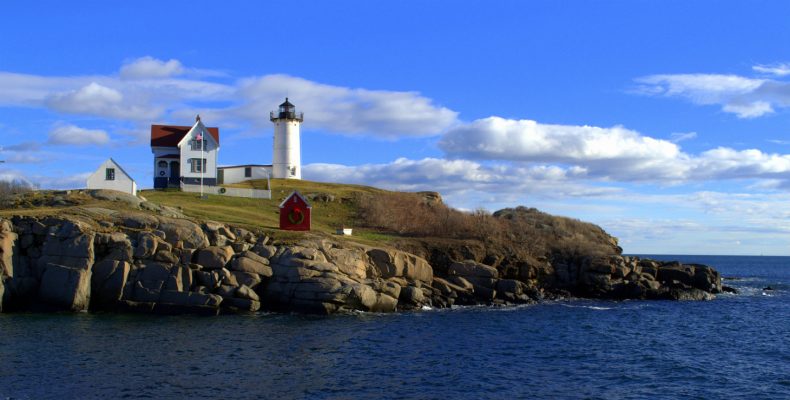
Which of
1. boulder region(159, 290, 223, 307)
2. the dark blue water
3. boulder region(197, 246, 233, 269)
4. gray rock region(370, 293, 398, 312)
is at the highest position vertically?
boulder region(197, 246, 233, 269)

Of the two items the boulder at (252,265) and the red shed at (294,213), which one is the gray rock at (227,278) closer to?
the boulder at (252,265)

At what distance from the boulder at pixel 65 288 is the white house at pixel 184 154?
30910 millimetres

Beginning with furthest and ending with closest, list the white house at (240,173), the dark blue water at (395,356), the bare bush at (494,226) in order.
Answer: the white house at (240,173)
the bare bush at (494,226)
the dark blue water at (395,356)

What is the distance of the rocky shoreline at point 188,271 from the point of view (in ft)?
123

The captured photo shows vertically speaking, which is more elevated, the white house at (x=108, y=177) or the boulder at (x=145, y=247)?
the white house at (x=108, y=177)

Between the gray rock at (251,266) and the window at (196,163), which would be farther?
the window at (196,163)

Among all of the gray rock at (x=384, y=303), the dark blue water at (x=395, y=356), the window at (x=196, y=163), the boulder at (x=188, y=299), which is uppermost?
the window at (x=196, y=163)

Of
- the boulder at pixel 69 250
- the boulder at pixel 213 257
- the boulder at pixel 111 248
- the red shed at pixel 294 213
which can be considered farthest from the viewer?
the red shed at pixel 294 213

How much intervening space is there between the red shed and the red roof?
23260 millimetres

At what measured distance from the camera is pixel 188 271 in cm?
3841

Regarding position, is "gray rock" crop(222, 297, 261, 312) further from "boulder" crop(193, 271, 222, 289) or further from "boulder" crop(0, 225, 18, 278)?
"boulder" crop(0, 225, 18, 278)

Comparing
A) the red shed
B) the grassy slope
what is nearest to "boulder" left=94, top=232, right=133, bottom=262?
the grassy slope

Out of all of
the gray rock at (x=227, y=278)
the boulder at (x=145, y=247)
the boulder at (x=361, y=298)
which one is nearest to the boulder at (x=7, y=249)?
the boulder at (x=145, y=247)

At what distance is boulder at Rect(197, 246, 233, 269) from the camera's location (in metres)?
39.1
